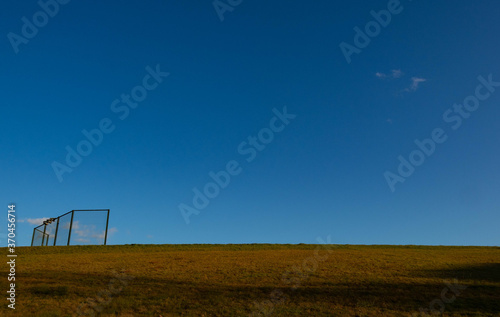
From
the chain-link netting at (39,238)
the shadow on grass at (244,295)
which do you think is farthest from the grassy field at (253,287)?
the chain-link netting at (39,238)

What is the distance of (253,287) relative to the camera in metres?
12.1

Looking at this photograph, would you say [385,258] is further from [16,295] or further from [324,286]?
[16,295]

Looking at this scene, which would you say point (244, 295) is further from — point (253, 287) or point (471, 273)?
point (471, 273)

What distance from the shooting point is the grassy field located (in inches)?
388

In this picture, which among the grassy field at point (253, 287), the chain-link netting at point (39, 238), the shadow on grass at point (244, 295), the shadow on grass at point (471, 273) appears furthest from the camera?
the chain-link netting at point (39, 238)

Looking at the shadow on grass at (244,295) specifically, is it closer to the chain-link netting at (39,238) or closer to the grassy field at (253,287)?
the grassy field at (253,287)

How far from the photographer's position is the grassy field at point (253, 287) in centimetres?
987

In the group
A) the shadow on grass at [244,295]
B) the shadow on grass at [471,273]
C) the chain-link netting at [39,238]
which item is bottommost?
the shadow on grass at [244,295]

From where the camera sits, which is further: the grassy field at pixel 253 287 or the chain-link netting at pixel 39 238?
the chain-link netting at pixel 39 238

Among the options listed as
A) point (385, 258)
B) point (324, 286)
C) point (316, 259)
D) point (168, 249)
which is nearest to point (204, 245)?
point (168, 249)

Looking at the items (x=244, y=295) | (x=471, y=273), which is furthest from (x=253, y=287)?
(x=471, y=273)

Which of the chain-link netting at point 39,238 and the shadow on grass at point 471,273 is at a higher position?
the chain-link netting at point 39,238

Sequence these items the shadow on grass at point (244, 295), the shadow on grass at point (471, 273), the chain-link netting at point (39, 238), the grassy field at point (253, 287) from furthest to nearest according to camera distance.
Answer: the chain-link netting at point (39, 238) < the shadow on grass at point (471, 273) < the shadow on grass at point (244, 295) < the grassy field at point (253, 287)

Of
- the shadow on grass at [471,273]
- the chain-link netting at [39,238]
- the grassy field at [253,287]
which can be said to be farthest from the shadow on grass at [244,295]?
the chain-link netting at [39,238]
